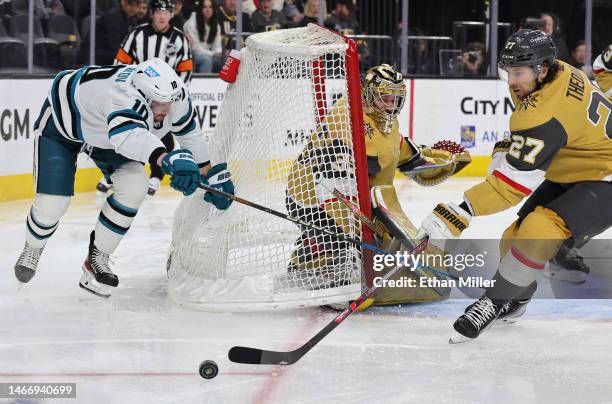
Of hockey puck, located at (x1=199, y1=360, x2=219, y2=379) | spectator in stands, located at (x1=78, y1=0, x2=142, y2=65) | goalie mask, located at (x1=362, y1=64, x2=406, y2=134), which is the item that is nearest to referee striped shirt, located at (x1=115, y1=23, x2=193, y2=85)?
spectator in stands, located at (x1=78, y1=0, x2=142, y2=65)

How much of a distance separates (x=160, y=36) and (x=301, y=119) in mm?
2490

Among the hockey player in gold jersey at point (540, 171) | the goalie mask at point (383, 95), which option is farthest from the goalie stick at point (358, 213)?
the hockey player in gold jersey at point (540, 171)

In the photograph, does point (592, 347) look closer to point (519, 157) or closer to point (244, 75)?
point (519, 157)

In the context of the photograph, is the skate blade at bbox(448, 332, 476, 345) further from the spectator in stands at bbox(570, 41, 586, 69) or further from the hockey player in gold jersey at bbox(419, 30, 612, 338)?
the spectator in stands at bbox(570, 41, 586, 69)

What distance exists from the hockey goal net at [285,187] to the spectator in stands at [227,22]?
→ 3.46 meters

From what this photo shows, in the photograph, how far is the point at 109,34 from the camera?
6566mm

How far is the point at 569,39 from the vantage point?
7.85m

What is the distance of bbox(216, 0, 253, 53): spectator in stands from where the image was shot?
23.1 feet

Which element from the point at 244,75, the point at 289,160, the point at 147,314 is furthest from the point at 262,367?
the point at 244,75

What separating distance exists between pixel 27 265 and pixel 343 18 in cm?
426

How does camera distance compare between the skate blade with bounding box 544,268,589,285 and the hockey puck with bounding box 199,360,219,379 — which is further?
the skate blade with bounding box 544,268,589,285

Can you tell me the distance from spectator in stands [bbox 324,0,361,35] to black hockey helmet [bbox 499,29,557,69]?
4524 millimetres

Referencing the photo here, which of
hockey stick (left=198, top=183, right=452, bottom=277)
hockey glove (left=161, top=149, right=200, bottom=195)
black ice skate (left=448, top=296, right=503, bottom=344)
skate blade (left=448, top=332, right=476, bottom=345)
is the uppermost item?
hockey glove (left=161, top=149, right=200, bottom=195)

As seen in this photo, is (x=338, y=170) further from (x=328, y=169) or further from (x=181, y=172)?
(x=181, y=172)
